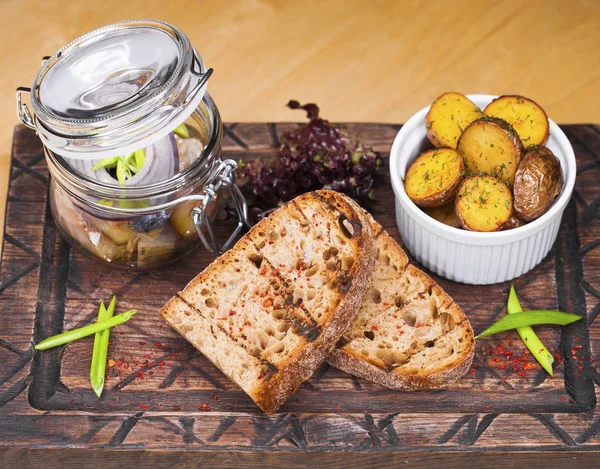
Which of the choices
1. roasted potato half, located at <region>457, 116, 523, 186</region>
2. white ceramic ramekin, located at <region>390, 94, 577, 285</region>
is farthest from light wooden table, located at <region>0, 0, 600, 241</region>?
roasted potato half, located at <region>457, 116, 523, 186</region>

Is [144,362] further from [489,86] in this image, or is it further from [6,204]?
[489,86]

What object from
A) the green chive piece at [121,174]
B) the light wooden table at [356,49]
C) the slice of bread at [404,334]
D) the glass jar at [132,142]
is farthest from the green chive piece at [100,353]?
the light wooden table at [356,49]

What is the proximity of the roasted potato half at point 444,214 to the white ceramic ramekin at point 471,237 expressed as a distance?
0.08m

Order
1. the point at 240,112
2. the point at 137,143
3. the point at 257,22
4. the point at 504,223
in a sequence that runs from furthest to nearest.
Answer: the point at 257,22 < the point at 240,112 < the point at 504,223 < the point at 137,143

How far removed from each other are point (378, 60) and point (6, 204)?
7.24ft

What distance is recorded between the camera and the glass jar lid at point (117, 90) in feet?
11.0

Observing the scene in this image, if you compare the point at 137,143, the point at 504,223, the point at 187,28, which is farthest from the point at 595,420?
the point at 187,28

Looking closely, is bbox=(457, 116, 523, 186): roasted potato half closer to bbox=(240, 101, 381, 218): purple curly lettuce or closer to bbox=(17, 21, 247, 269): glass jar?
bbox=(240, 101, 381, 218): purple curly lettuce

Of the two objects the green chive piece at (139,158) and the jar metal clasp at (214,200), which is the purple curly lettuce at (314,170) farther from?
the green chive piece at (139,158)

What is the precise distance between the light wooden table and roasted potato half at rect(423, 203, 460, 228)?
1.18 m

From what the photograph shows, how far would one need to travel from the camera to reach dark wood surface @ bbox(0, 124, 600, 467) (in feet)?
11.6

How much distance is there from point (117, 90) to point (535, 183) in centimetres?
170

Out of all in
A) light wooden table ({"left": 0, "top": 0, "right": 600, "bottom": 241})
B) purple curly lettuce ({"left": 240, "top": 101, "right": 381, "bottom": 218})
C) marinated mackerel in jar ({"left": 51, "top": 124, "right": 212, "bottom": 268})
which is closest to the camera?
marinated mackerel in jar ({"left": 51, "top": 124, "right": 212, "bottom": 268})

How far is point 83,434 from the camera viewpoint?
3547mm
